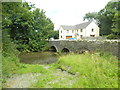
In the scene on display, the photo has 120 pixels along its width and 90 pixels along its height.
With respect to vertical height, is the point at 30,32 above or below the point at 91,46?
above

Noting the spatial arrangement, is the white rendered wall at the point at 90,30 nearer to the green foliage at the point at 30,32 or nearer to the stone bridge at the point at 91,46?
the green foliage at the point at 30,32

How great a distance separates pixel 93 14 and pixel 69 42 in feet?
119

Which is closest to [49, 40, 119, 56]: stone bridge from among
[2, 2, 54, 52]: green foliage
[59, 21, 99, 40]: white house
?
[2, 2, 54, 52]: green foliage

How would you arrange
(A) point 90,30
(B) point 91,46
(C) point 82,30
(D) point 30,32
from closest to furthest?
1. (B) point 91,46
2. (D) point 30,32
3. (A) point 90,30
4. (C) point 82,30

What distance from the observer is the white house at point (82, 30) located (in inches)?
1169

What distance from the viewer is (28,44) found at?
18062mm

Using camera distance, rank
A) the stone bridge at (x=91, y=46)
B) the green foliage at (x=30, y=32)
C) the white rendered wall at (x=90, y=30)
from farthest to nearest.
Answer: the white rendered wall at (x=90, y=30), the green foliage at (x=30, y=32), the stone bridge at (x=91, y=46)

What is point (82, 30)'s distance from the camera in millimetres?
30469

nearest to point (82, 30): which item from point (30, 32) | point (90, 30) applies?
point (90, 30)

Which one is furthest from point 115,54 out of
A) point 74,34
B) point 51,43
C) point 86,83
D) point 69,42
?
point 74,34

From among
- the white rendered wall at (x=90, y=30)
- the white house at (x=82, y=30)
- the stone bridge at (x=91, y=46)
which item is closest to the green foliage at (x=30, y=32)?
the stone bridge at (x=91, y=46)

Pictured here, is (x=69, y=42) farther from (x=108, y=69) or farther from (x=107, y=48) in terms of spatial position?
(x=108, y=69)

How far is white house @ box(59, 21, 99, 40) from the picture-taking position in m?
29.7

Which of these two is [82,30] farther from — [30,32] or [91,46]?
[91,46]
